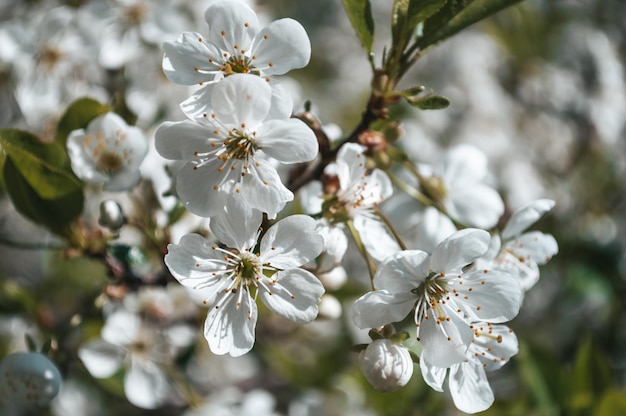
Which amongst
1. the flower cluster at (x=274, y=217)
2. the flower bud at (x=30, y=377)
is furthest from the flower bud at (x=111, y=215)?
the flower bud at (x=30, y=377)

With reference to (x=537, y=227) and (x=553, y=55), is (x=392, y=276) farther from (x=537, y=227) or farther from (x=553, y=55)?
(x=553, y=55)

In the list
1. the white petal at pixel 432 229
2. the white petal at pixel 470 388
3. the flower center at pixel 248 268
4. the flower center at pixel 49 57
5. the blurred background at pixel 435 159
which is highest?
the flower center at pixel 248 268

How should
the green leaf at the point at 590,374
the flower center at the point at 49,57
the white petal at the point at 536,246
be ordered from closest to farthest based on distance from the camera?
the white petal at the point at 536,246 < the green leaf at the point at 590,374 < the flower center at the point at 49,57

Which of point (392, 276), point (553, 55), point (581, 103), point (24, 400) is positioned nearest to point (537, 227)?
point (581, 103)

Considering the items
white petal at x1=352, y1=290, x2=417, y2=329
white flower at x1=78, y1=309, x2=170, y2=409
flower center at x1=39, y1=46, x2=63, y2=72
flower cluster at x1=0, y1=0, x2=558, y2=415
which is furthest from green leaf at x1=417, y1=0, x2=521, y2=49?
flower center at x1=39, y1=46, x2=63, y2=72

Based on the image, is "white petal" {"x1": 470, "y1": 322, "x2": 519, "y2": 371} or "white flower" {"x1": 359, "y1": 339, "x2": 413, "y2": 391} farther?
"white petal" {"x1": 470, "y1": 322, "x2": 519, "y2": 371}

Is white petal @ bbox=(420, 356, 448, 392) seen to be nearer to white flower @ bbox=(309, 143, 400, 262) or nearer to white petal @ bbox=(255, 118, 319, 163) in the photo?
white flower @ bbox=(309, 143, 400, 262)

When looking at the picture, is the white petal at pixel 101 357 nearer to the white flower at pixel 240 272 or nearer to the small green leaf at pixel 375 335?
the white flower at pixel 240 272
